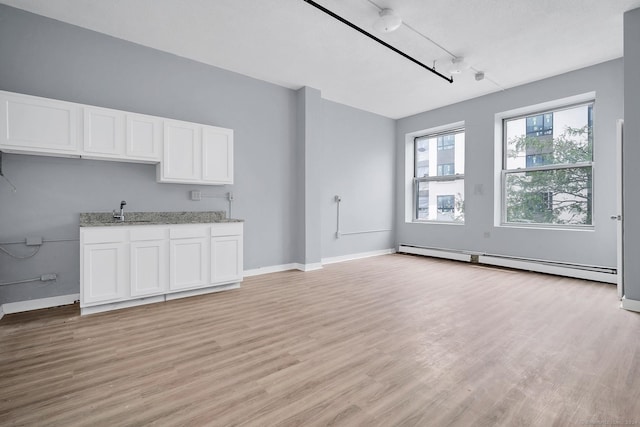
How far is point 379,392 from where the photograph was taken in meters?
1.76

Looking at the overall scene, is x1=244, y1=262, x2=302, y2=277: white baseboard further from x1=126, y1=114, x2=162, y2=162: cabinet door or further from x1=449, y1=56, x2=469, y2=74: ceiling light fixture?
x1=449, y1=56, x2=469, y2=74: ceiling light fixture

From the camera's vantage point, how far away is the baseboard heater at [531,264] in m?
4.35

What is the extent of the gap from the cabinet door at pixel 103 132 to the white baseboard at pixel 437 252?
578 centimetres

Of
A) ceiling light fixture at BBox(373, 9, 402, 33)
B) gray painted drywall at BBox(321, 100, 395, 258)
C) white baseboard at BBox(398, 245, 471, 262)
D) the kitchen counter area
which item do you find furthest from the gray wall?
white baseboard at BBox(398, 245, 471, 262)

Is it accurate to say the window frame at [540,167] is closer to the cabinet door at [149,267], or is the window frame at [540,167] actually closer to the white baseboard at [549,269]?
the white baseboard at [549,269]

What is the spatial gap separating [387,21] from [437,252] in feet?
15.3

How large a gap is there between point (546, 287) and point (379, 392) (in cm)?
361

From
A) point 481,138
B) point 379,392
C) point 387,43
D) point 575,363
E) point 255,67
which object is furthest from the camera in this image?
point 481,138

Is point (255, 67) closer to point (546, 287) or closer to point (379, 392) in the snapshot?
point (379, 392)

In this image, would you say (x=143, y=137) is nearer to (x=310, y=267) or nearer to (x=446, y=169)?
(x=310, y=267)

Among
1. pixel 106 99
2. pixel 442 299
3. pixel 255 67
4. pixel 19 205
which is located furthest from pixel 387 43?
pixel 19 205

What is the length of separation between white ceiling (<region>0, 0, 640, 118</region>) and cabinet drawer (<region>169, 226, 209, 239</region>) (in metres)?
2.37

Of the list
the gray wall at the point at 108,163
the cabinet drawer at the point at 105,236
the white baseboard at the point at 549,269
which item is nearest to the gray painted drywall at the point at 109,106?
the gray wall at the point at 108,163

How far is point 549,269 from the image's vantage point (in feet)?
15.9
